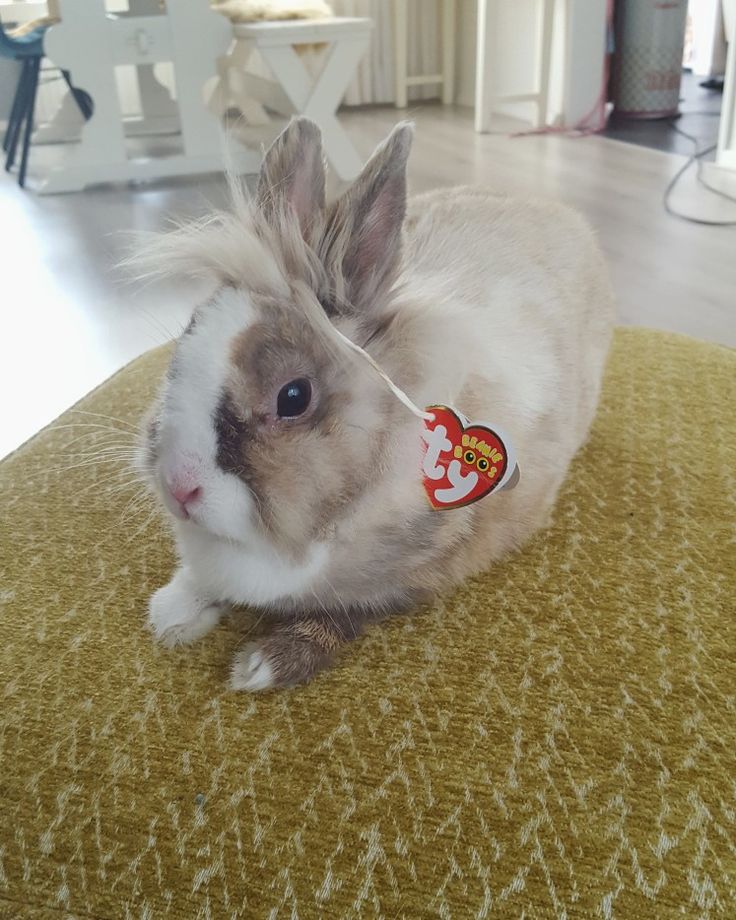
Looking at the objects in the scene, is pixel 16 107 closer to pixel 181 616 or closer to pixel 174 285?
pixel 174 285

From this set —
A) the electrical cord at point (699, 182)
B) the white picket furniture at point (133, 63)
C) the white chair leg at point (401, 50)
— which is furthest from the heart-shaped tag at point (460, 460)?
the white chair leg at point (401, 50)

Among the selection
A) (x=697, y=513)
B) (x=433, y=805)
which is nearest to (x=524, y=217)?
(x=697, y=513)

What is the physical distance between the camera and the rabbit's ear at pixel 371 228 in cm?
79

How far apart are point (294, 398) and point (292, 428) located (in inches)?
1.0

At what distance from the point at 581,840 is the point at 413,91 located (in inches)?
222

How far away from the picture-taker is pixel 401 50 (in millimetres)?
5180

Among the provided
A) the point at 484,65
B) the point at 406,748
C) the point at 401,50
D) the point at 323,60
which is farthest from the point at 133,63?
the point at 406,748

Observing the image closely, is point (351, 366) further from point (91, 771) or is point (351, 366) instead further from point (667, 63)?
point (667, 63)

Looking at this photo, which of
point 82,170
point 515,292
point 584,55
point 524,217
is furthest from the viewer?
point 584,55

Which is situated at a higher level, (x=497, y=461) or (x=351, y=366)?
(x=351, y=366)

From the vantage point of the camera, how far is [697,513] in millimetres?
1162

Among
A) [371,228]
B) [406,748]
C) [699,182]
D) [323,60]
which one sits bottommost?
[699,182]

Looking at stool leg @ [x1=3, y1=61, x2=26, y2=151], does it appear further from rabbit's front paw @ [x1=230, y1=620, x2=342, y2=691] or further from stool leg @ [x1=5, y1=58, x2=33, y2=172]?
rabbit's front paw @ [x1=230, y1=620, x2=342, y2=691]

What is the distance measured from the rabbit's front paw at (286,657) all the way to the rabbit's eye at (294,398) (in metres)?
0.25
